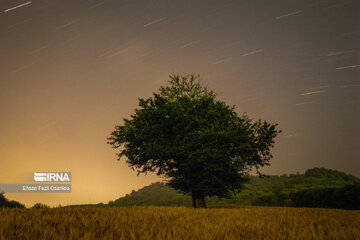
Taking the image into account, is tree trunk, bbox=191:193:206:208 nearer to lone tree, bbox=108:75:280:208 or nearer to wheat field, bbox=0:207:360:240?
lone tree, bbox=108:75:280:208

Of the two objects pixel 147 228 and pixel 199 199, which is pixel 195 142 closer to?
pixel 199 199

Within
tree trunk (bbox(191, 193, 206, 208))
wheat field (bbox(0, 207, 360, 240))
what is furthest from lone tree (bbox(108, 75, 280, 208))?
wheat field (bbox(0, 207, 360, 240))

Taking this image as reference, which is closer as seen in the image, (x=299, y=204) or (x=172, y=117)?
(x=172, y=117)

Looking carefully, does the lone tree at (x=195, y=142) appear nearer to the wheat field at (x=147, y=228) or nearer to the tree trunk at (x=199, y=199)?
the tree trunk at (x=199, y=199)

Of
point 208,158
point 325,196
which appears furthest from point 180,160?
point 325,196

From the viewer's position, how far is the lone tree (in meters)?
21.9

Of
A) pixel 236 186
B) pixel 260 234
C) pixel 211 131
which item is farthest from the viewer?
pixel 236 186

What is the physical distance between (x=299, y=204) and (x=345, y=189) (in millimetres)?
7462

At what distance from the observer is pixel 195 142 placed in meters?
21.4

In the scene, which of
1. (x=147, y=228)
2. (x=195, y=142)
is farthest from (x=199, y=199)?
(x=147, y=228)

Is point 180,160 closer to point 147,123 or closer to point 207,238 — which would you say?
point 147,123

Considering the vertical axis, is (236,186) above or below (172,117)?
below

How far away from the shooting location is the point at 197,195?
25.5m

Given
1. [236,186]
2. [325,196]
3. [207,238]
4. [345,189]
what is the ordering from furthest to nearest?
[325,196], [345,189], [236,186], [207,238]
